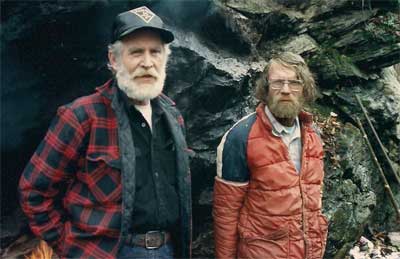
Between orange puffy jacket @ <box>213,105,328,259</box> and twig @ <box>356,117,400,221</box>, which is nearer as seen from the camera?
orange puffy jacket @ <box>213,105,328,259</box>

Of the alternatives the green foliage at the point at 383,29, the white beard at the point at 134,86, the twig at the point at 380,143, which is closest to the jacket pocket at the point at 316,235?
the white beard at the point at 134,86

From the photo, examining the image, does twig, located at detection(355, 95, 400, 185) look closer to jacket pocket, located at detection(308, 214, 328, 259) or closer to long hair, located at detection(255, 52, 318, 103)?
long hair, located at detection(255, 52, 318, 103)

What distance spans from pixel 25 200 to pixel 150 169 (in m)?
1.02

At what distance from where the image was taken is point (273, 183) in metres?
4.14

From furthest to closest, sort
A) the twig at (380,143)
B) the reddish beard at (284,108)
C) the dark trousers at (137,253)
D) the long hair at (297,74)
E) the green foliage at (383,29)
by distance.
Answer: the green foliage at (383,29) < the twig at (380,143) < the long hair at (297,74) < the reddish beard at (284,108) < the dark trousers at (137,253)

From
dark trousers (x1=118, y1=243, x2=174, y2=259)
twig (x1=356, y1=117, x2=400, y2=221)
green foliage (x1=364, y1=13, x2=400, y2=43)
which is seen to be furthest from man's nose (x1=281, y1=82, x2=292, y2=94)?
green foliage (x1=364, y1=13, x2=400, y2=43)

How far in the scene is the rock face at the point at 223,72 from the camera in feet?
17.0

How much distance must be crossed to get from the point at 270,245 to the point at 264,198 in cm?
46

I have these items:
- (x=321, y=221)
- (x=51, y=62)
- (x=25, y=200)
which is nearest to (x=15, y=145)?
(x=51, y=62)

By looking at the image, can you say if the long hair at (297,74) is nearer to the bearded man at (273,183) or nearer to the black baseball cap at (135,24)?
the bearded man at (273,183)

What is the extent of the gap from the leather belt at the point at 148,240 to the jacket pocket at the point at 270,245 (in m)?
1.02

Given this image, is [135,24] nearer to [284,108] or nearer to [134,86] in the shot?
[134,86]

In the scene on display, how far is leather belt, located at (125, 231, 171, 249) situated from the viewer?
348 cm

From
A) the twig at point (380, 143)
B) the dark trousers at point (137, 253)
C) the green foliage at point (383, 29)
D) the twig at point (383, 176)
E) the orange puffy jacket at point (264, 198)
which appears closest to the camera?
the dark trousers at point (137, 253)
